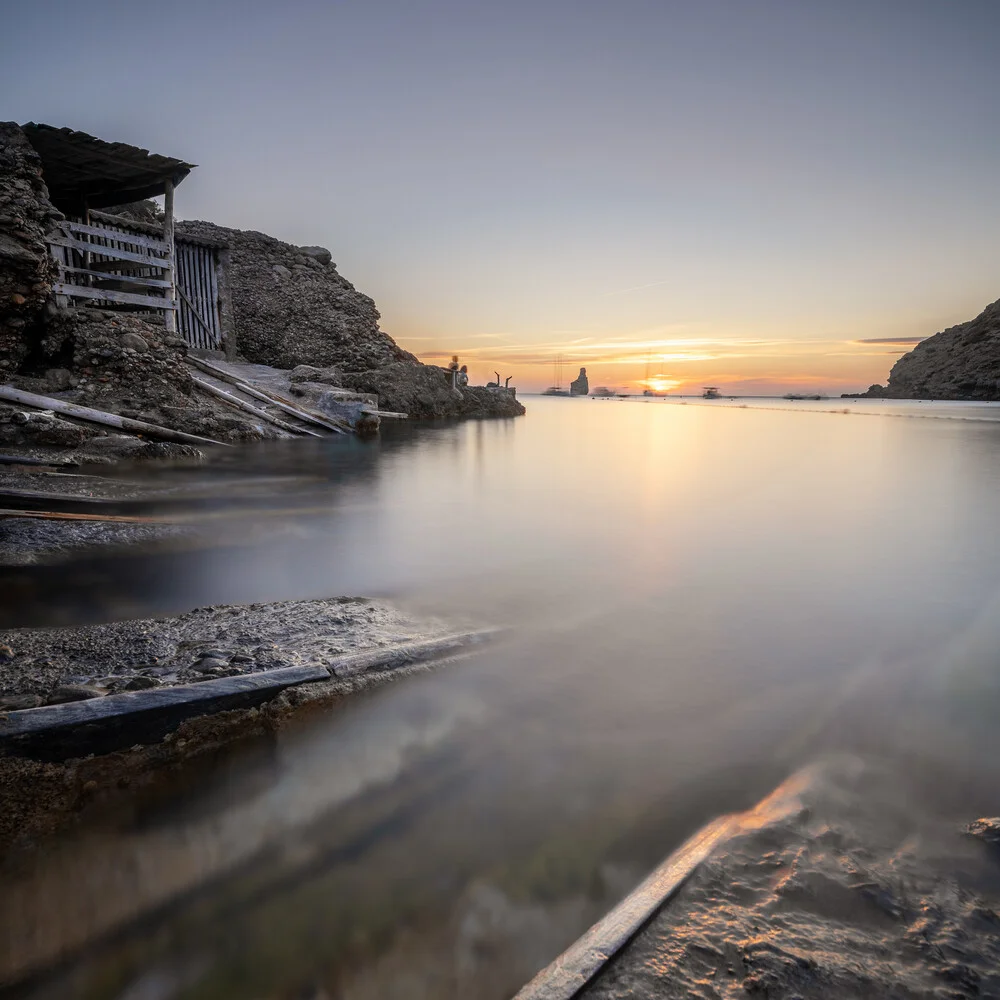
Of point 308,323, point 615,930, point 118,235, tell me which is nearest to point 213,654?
point 615,930

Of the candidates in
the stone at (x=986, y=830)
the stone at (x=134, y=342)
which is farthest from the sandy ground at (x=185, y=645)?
the stone at (x=134, y=342)

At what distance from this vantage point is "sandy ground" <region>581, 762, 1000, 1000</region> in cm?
129

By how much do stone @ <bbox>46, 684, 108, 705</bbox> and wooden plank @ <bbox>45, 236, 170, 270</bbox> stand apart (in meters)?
11.5

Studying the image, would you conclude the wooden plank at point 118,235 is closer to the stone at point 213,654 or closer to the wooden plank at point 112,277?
the wooden plank at point 112,277

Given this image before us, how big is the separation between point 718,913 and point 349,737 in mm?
1400

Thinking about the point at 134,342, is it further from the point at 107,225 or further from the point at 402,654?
the point at 402,654

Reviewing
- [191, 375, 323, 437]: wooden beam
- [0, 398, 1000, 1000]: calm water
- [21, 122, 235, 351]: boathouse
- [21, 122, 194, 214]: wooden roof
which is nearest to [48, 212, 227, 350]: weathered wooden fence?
[21, 122, 235, 351]: boathouse

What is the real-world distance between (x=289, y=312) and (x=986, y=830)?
69.6 ft

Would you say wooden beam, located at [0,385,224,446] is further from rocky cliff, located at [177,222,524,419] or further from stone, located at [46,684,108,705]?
rocky cliff, located at [177,222,524,419]

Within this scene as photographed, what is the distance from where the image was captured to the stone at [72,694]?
2.02m

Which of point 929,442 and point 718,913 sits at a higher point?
point 929,442

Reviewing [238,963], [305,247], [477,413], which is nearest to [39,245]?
[238,963]

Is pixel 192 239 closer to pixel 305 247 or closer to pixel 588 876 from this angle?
pixel 305 247

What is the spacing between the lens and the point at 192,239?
15.5 metres
